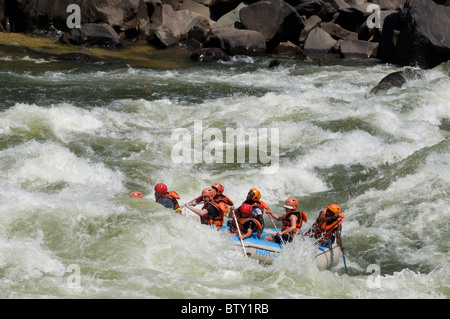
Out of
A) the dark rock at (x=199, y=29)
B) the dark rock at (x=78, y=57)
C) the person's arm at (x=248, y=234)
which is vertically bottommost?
the person's arm at (x=248, y=234)

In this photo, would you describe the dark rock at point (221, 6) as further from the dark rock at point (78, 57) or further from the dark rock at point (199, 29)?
the dark rock at point (78, 57)

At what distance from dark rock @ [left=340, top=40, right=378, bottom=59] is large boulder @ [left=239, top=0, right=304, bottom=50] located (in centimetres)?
190

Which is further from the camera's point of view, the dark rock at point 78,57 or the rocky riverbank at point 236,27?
the rocky riverbank at point 236,27

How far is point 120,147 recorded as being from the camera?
435 inches

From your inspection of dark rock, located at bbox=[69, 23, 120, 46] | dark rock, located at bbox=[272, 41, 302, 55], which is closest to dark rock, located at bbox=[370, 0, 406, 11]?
dark rock, located at bbox=[272, 41, 302, 55]

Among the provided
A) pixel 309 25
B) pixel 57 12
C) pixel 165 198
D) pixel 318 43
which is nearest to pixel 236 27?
pixel 309 25

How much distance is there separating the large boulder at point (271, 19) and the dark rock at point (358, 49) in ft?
6.23

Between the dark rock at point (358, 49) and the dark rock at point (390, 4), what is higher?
the dark rock at point (390, 4)

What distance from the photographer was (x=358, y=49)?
20.8m

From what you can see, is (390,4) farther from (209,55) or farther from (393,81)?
(393,81)

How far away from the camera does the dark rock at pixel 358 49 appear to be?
2059 cm

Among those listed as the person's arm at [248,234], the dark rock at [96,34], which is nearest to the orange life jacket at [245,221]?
the person's arm at [248,234]

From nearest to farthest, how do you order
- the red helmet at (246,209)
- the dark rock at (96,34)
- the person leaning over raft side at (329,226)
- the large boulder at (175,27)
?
1. the person leaning over raft side at (329,226)
2. the red helmet at (246,209)
3. the dark rock at (96,34)
4. the large boulder at (175,27)

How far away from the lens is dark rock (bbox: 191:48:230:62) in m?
19.3
